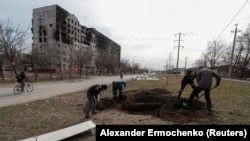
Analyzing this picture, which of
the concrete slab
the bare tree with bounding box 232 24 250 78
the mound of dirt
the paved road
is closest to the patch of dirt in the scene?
the mound of dirt

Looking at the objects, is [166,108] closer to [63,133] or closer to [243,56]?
[63,133]

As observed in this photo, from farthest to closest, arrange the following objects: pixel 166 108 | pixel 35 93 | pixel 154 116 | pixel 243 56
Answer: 1. pixel 243 56
2. pixel 35 93
3. pixel 166 108
4. pixel 154 116

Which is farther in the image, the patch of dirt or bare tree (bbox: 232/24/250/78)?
bare tree (bbox: 232/24/250/78)

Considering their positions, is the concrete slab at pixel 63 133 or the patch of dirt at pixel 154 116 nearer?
the concrete slab at pixel 63 133

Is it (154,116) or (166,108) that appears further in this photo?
(166,108)

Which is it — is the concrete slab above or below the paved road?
above

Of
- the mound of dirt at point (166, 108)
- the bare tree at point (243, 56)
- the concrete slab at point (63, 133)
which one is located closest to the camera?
the concrete slab at point (63, 133)

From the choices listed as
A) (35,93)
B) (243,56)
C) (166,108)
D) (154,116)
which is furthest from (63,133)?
(243,56)

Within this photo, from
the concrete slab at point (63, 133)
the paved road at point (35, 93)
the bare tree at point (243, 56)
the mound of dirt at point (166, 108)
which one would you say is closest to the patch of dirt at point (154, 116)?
the mound of dirt at point (166, 108)

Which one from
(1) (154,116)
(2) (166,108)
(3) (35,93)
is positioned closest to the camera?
(1) (154,116)

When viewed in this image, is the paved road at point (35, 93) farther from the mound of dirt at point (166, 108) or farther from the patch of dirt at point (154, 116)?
the mound of dirt at point (166, 108)

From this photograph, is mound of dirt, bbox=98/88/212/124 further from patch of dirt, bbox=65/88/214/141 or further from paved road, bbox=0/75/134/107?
paved road, bbox=0/75/134/107

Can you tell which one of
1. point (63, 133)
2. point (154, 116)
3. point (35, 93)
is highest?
point (63, 133)

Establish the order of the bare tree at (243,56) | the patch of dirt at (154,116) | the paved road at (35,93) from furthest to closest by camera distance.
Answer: the bare tree at (243,56), the paved road at (35,93), the patch of dirt at (154,116)
